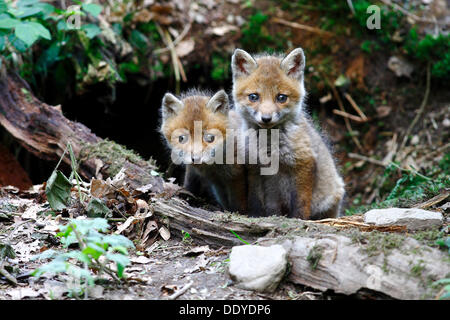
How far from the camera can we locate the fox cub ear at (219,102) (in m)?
5.04

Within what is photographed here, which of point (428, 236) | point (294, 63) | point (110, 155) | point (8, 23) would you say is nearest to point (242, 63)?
point (294, 63)

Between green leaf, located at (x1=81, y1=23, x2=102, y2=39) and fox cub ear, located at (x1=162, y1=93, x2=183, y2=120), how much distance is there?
1920mm

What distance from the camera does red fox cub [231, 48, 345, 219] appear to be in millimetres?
4875

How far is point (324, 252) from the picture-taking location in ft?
10.5

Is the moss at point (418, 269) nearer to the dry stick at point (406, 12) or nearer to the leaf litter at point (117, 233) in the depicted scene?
the leaf litter at point (117, 233)

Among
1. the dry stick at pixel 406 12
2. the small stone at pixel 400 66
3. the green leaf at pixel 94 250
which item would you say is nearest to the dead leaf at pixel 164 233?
the green leaf at pixel 94 250

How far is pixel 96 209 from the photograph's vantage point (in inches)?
166

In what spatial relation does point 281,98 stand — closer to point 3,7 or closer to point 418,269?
point 418,269

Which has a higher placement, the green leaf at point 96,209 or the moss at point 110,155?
the moss at point 110,155

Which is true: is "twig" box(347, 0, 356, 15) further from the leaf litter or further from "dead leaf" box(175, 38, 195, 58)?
the leaf litter

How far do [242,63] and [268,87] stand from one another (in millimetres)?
515

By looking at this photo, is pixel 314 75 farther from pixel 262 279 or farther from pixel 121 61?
pixel 262 279

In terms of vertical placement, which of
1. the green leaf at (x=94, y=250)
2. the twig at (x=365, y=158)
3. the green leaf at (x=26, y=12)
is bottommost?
the twig at (x=365, y=158)

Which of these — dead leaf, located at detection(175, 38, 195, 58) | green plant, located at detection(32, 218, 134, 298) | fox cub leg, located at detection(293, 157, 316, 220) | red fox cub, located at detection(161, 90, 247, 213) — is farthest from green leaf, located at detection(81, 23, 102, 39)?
green plant, located at detection(32, 218, 134, 298)
